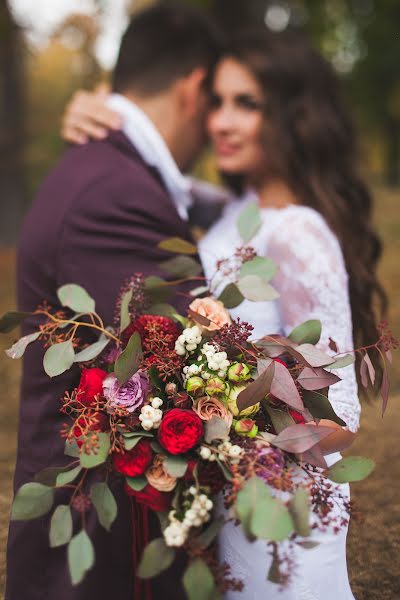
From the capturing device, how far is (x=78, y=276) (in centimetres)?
216

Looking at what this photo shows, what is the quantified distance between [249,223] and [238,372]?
468 millimetres

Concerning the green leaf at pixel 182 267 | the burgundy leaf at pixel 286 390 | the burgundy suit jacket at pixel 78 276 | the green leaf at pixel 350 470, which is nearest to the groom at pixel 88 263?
the burgundy suit jacket at pixel 78 276

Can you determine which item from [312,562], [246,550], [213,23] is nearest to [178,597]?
[246,550]

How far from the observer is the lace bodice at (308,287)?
6.98ft

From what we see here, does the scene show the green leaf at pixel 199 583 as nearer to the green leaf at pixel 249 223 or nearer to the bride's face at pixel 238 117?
the green leaf at pixel 249 223

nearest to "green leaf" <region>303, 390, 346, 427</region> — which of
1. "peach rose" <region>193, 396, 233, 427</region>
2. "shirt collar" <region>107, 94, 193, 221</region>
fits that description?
"peach rose" <region>193, 396, 233, 427</region>

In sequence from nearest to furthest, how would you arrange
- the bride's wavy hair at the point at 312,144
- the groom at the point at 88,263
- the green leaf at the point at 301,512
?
the green leaf at the point at 301,512 → the groom at the point at 88,263 → the bride's wavy hair at the point at 312,144

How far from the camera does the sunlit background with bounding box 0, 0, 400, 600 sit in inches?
110

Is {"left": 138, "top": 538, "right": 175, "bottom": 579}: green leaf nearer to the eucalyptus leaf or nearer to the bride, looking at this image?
the eucalyptus leaf

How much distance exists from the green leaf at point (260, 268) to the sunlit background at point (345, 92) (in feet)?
3.15

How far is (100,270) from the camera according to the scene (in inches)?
84.1

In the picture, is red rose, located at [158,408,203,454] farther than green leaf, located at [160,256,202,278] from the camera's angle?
No

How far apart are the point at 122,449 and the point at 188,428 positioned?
153 millimetres

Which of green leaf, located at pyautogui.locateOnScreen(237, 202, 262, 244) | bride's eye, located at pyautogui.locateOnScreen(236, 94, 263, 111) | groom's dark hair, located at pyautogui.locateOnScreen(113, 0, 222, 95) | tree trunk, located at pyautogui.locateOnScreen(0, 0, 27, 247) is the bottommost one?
tree trunk, located at pyautogui.locateOnScreen(0, 0, 27, 247)
